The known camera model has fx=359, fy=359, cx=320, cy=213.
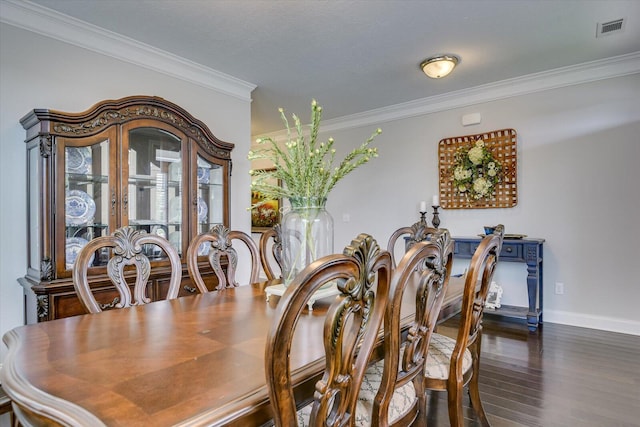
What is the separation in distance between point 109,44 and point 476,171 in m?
3.81

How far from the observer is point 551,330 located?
347 centimetres

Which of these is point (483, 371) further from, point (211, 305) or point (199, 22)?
point (199, 22)

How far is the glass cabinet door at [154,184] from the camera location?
2705 mm

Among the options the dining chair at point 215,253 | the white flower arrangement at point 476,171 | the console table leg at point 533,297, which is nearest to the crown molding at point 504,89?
the white flower arrangement at point 476,171

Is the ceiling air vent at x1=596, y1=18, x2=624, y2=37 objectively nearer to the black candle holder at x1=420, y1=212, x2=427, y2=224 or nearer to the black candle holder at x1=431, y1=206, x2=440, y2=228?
the black candle holder at x1=431, y1=206, x2=440, y2=228

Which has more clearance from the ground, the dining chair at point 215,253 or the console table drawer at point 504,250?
the dining chair at point 215,253

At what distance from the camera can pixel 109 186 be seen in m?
2.56

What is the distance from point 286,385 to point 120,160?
2.43m

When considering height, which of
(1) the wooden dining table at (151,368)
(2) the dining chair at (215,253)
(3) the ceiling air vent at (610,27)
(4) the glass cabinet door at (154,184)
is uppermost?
(3) the ceiling air vent at (610,27)

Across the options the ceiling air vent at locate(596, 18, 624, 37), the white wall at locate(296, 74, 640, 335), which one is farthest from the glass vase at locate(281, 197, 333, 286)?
the white wall at locate(296, 74, 640, 335)

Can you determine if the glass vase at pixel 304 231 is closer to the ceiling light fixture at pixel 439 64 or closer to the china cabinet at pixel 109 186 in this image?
the china cabinet at pixel 109 186

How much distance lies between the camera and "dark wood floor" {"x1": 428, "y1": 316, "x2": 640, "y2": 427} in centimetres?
200

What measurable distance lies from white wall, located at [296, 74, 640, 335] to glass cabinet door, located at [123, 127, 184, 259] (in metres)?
3.14

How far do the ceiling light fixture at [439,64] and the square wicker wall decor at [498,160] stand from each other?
1.14 meters
